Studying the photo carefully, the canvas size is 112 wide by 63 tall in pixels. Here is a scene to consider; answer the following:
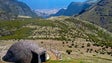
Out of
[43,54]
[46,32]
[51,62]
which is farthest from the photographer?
[46,32]

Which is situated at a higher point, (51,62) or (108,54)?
(51,62)

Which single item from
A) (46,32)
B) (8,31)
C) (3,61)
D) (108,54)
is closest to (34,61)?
(3,61)

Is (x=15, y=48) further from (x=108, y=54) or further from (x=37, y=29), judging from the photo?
(x=37, y=29)

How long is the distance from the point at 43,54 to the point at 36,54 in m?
3.34

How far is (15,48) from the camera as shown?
3975 cm

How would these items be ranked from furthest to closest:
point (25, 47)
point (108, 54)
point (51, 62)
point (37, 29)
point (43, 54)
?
point (37, 29)
point (108, 54)
point (51, 62)
point (43, 54)
point (25, 47)

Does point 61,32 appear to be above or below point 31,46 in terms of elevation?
below

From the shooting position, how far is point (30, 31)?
170 meters

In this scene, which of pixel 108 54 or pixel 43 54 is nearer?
pixel 43 54

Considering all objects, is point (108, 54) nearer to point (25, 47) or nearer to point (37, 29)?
point (25, 47)

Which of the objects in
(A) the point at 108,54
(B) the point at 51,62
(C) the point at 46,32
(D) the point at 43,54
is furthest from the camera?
(C) the point at 46,32

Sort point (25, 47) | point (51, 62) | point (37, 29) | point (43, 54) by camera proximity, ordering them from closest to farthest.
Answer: point (25, 47)
point (43, 54)
point (51, 62)
point (37, 29)

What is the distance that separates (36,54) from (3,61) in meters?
4.59

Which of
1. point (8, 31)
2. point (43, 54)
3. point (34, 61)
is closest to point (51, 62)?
point (43, 54)
